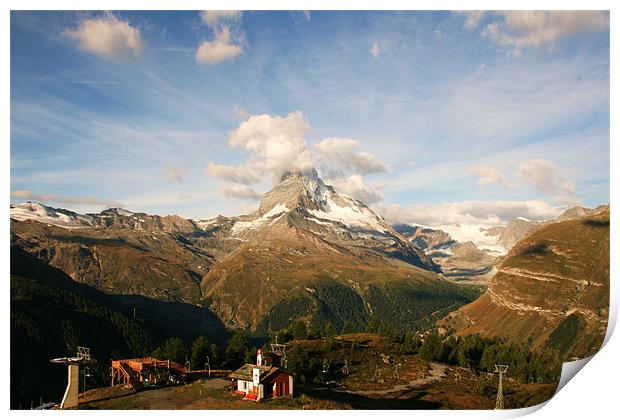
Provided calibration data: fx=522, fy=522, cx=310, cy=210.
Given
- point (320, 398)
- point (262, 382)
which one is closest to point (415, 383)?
point (320, 398)

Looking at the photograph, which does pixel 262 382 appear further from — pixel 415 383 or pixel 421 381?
pixel 421 381

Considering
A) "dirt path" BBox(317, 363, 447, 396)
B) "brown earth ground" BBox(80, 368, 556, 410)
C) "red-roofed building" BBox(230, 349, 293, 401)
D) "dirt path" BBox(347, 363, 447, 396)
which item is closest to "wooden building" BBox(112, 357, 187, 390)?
"brown earth ground" BBox(80, 368, 556, 410)

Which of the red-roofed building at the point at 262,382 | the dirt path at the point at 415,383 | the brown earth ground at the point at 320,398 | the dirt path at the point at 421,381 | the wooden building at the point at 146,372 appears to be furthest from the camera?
the dirt path at the point at 421,381

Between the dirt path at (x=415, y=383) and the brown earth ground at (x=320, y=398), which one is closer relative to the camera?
the brown earth ground at (x=320, y=398)

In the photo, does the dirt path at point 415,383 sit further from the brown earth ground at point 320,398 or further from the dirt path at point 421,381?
the brown earth ground at point 320,398

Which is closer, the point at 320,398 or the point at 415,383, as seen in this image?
the point at 320,398

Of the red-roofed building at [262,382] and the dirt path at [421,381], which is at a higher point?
the red-roofed building at [262,382]

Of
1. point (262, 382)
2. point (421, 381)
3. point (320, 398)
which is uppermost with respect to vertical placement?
point (262, 382)

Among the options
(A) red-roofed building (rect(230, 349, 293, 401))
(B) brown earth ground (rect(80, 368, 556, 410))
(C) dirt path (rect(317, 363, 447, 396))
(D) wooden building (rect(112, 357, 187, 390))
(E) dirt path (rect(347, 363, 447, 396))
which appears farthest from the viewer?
(E) dirt path (rect(347, 363, 447, 396))

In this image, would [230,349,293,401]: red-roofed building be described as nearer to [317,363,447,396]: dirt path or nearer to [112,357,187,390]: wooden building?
[317,363,447,396]: dirt path

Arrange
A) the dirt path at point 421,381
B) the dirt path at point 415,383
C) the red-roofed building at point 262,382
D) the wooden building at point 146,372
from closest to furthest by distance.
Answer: the red-roofed building at point 262,382, the wooden building at point 146,372, the dirt path at point 415,383, the dirt path at point 421,381

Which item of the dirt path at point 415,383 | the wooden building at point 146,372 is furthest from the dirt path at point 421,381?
the wooden building at point 146,372
